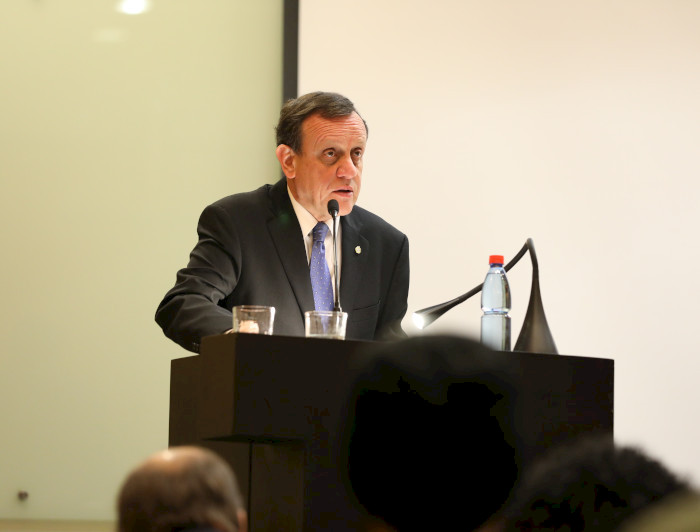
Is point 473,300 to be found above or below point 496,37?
below

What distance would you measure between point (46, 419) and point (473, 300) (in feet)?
5.77

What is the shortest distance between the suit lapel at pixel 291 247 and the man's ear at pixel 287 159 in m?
0.08

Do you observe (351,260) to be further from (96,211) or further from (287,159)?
(96,211)

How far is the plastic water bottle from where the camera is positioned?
9.12 ft

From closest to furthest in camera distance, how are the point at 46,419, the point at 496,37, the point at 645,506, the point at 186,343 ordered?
the point at 645,506, the point at 186,343, the point at 46,419, the point at 496,37

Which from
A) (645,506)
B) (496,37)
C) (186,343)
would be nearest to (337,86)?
(496,37)

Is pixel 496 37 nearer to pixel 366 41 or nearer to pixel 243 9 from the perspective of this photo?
pixel 366 41

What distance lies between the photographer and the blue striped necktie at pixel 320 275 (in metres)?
3.13

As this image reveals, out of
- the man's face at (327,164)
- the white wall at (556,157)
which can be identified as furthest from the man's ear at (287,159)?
the white wall at (556,157)

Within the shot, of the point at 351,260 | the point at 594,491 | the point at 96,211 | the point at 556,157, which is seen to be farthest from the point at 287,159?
the point at 594,491

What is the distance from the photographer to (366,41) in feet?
14.6

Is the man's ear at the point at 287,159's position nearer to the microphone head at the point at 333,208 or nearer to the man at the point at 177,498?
the microphone head at the point at 333,208

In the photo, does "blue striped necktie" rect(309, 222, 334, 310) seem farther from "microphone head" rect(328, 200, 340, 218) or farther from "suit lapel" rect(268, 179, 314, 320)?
"microphone head" rect(328, 200, 340, 218)

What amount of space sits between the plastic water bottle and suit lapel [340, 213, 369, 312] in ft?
1.50
